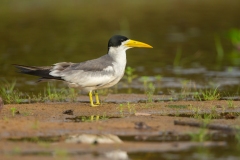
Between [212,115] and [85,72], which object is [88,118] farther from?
[212,115]

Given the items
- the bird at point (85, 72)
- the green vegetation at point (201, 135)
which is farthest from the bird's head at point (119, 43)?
the green vegetation at point (201, 135)

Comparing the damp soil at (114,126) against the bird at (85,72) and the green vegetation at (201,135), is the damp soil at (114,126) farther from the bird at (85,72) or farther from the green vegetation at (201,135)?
the bird at (85,72)

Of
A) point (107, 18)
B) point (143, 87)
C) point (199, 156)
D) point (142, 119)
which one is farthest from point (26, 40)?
point (199, 156)

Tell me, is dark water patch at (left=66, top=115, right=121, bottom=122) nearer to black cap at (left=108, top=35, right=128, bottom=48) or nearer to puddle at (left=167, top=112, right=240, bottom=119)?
puddle at (left=167, top=112, right=240, bottom=119)

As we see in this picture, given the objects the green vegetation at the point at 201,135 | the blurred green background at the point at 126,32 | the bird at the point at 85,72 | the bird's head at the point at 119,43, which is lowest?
the green vegetation at the point at 201,135

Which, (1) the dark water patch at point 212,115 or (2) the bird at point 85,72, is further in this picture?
(2) the bird at point 85,72

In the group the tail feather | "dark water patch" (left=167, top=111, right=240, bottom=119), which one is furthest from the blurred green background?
"dark water patch" (left=167, top=111, right=240, bottom=119)

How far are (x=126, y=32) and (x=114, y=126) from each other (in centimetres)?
1302

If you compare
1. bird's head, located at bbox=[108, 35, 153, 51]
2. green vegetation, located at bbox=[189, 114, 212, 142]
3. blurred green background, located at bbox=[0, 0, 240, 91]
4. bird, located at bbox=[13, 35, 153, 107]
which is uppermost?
blurred green background, located at bbox=[0, 0, 240, 91]

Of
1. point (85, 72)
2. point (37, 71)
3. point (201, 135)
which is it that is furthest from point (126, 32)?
point (201, 135)

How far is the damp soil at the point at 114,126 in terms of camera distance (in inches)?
291

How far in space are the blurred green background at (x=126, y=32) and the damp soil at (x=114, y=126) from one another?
3.61 meters

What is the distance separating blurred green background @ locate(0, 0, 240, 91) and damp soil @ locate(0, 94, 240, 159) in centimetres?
361

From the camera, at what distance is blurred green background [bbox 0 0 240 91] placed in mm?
16875
